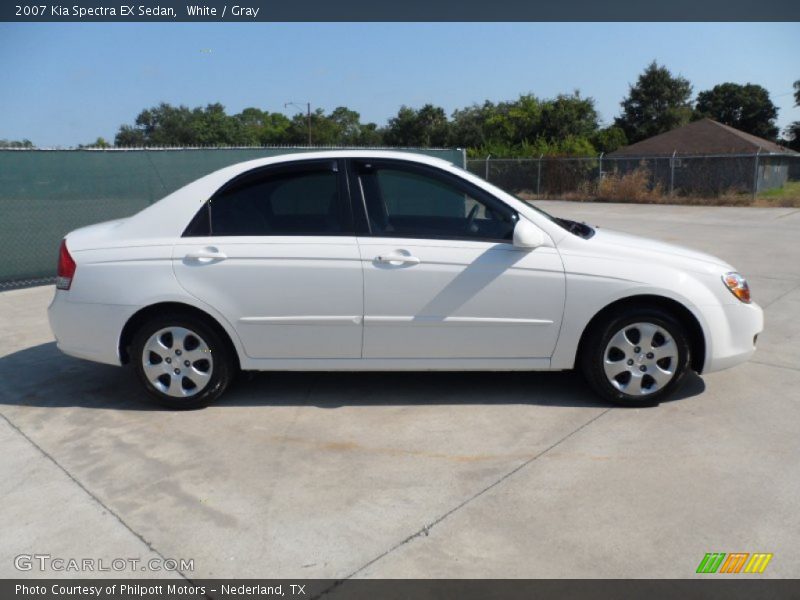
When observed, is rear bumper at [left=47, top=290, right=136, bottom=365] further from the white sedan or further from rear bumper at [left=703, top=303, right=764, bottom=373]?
rear bumper at [left=703, top=303, right=764, bottom=373]

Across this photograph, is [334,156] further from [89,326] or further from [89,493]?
[89,493]

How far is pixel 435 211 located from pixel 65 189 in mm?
6630

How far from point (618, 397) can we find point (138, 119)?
7231 cm

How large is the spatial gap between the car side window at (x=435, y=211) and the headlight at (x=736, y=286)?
1.45m

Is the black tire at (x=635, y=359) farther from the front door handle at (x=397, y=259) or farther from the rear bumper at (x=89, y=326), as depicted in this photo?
the rear bumper at (x=89, y=326)

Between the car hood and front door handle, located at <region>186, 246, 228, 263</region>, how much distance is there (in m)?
2.43

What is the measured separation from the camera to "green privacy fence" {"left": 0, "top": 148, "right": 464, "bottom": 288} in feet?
29.3

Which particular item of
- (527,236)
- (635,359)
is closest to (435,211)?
(527,236)

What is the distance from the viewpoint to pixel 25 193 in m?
9.06

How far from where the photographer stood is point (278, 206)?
471cm

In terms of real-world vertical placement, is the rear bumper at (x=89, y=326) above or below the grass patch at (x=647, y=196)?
below


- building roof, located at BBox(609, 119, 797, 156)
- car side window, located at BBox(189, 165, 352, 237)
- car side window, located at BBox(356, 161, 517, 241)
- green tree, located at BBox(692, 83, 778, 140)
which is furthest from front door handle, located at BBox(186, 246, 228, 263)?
green tree, located at BBox(692, 83, 778, 140)

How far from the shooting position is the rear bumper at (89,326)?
463 centimetres
